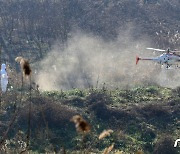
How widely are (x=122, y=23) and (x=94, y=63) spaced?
832 centimetres

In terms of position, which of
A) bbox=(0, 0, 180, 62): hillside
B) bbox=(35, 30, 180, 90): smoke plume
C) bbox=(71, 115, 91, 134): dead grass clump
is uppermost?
bbox=(71, 115, 91, 134): dead grass clump

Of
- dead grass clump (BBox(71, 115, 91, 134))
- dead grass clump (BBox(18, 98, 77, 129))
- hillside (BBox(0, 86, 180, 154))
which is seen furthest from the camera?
dead grass clump (BBox(18, 98, 77, 129))

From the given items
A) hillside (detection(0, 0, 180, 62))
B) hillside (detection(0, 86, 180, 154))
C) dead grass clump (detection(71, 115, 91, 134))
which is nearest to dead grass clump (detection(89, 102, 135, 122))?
hillside (detection(0, 86, 180, 154))

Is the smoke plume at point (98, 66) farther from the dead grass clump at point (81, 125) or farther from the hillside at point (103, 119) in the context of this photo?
the dead grass clump at point (81, 125)

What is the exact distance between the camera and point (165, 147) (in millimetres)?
15883

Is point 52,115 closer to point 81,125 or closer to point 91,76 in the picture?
point 91,76

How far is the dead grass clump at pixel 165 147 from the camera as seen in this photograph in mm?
15852

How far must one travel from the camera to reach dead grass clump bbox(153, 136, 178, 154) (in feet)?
52.0

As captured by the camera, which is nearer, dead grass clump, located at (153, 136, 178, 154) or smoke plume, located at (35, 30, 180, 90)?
dead grass clump, located at (153, 136, 178, 154)

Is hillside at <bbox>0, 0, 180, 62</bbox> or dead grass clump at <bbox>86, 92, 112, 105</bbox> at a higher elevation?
hillside at <bbox>0, 0, 180, 62</bbox>

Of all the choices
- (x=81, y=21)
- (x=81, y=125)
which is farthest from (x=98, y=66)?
(x=81, y=125)

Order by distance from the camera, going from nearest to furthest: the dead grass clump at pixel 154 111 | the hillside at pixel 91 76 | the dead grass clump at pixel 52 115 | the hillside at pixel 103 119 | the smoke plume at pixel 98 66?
the hillside at pixel 103 119 < the hillside at pixel 91 76 < the dead grass clump at pixel 52 115 < the dead grass clump at pixel 154 111 < the smoke plume at pixel 98 66

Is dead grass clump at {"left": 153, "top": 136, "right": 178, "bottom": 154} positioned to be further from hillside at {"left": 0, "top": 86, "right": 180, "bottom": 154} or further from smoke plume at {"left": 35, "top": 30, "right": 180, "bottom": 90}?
smoke plume at {"left": 35, "top": 30, "right": 180, "bottom": 90}

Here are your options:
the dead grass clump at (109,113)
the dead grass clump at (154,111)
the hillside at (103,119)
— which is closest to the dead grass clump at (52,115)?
the hillside at (103,119)
